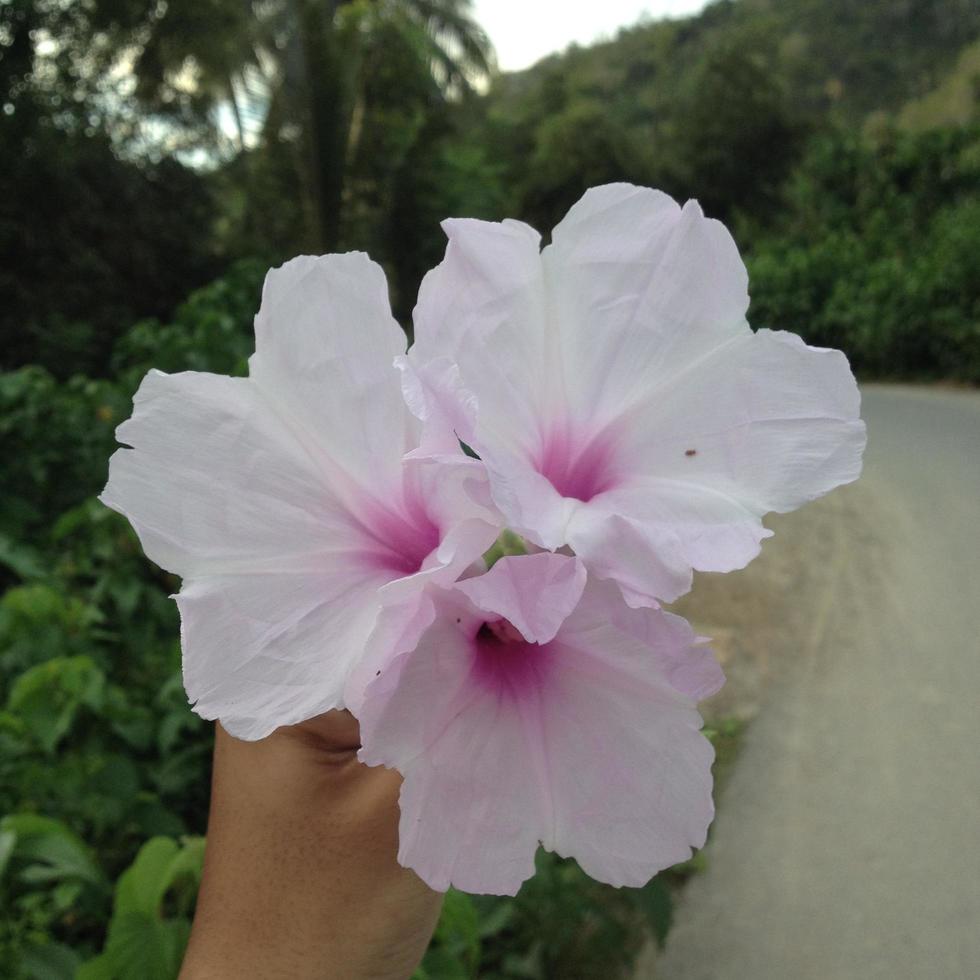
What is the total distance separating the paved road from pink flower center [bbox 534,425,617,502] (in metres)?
1.45

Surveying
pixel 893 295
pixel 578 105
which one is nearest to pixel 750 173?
pixel 578 105

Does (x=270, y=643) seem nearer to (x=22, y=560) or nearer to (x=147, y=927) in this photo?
(x=147, y=927)

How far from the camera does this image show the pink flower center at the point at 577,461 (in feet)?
1.51

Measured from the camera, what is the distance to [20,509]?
2.57m

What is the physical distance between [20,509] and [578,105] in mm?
19823

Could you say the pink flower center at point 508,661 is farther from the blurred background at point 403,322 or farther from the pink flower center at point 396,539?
the blurred background at point 403,322

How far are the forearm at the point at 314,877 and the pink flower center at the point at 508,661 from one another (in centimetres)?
26

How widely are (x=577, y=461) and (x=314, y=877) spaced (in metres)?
0.43

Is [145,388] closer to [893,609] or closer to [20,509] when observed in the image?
[20,509]

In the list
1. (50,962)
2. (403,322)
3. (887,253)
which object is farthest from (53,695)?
(887,253)

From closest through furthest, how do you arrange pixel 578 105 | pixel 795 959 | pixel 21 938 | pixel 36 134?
pixel 21 938
pixel 795 959
pixel 36 134
pixel 578 105

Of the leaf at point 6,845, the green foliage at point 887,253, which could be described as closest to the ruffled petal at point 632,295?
the leaf at point 6,845

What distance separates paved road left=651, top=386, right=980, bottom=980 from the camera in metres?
1.66

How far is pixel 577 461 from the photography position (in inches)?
18.3
